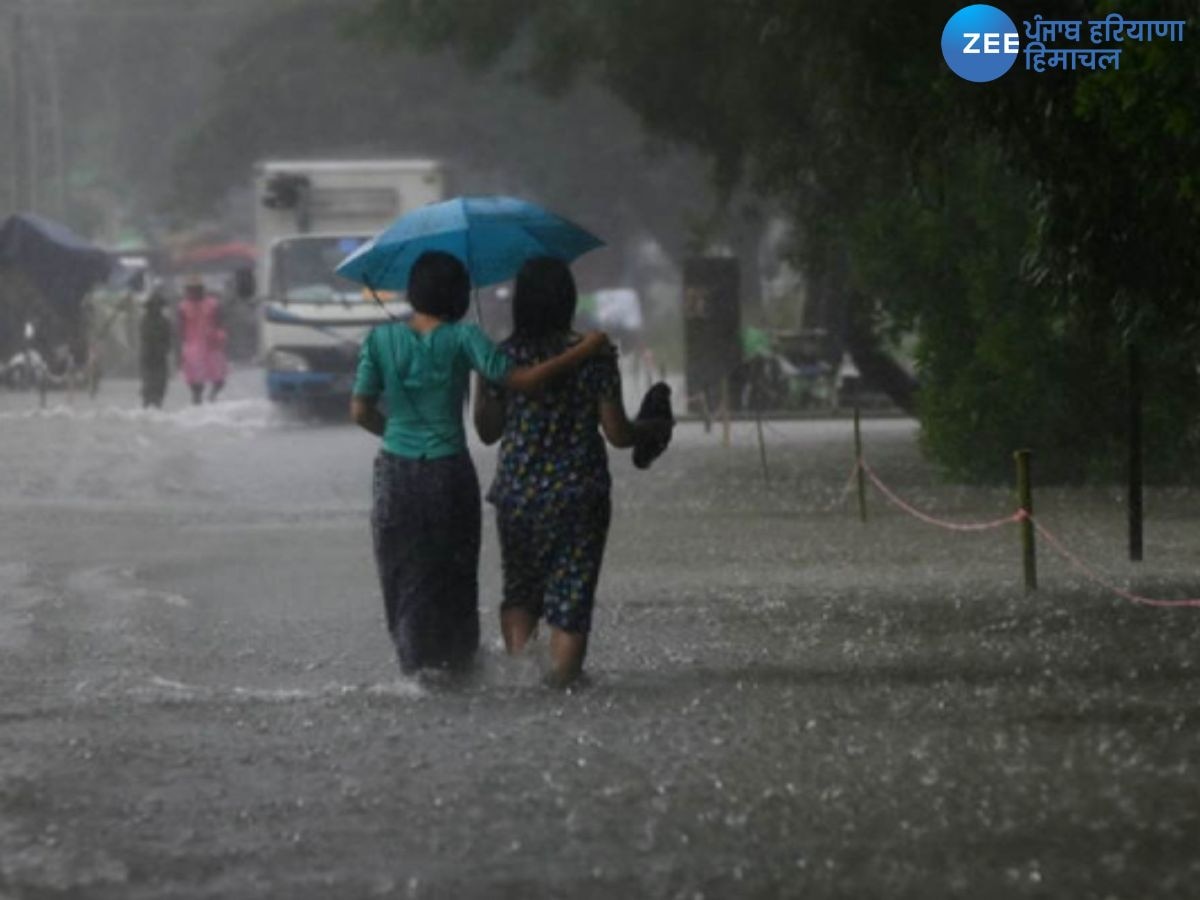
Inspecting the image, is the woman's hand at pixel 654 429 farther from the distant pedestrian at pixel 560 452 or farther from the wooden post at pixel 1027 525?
the wooden post at pixel 1027 525

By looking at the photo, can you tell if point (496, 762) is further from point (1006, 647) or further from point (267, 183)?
point (267, 183)

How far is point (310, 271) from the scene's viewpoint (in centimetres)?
3850

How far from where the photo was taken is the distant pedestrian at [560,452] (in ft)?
39.1

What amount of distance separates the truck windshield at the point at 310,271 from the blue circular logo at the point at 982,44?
924 inches

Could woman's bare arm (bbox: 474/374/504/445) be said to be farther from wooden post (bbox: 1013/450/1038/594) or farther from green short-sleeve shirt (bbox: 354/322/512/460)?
wooden post (bbox: 1013/450/1038/594)

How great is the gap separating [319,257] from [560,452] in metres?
26.8

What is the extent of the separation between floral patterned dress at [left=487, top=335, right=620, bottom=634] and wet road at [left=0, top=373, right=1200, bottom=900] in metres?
0.47

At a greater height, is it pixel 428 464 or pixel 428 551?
pixel 428 464

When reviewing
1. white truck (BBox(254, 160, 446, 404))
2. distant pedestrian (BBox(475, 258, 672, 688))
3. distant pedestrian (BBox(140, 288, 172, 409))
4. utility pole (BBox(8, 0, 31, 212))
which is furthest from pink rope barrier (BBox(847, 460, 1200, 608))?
utility pole (BBox(8, 0, 31, 212))

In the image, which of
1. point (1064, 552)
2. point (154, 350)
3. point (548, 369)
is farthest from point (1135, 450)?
point (154, 350)

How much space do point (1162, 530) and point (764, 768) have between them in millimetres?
10664

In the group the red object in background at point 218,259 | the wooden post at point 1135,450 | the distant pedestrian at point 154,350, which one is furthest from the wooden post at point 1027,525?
the red object in background at point 218,259

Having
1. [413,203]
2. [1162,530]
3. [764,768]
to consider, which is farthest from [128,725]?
[413,203]

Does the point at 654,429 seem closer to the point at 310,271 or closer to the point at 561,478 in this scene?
the point at 561,478
